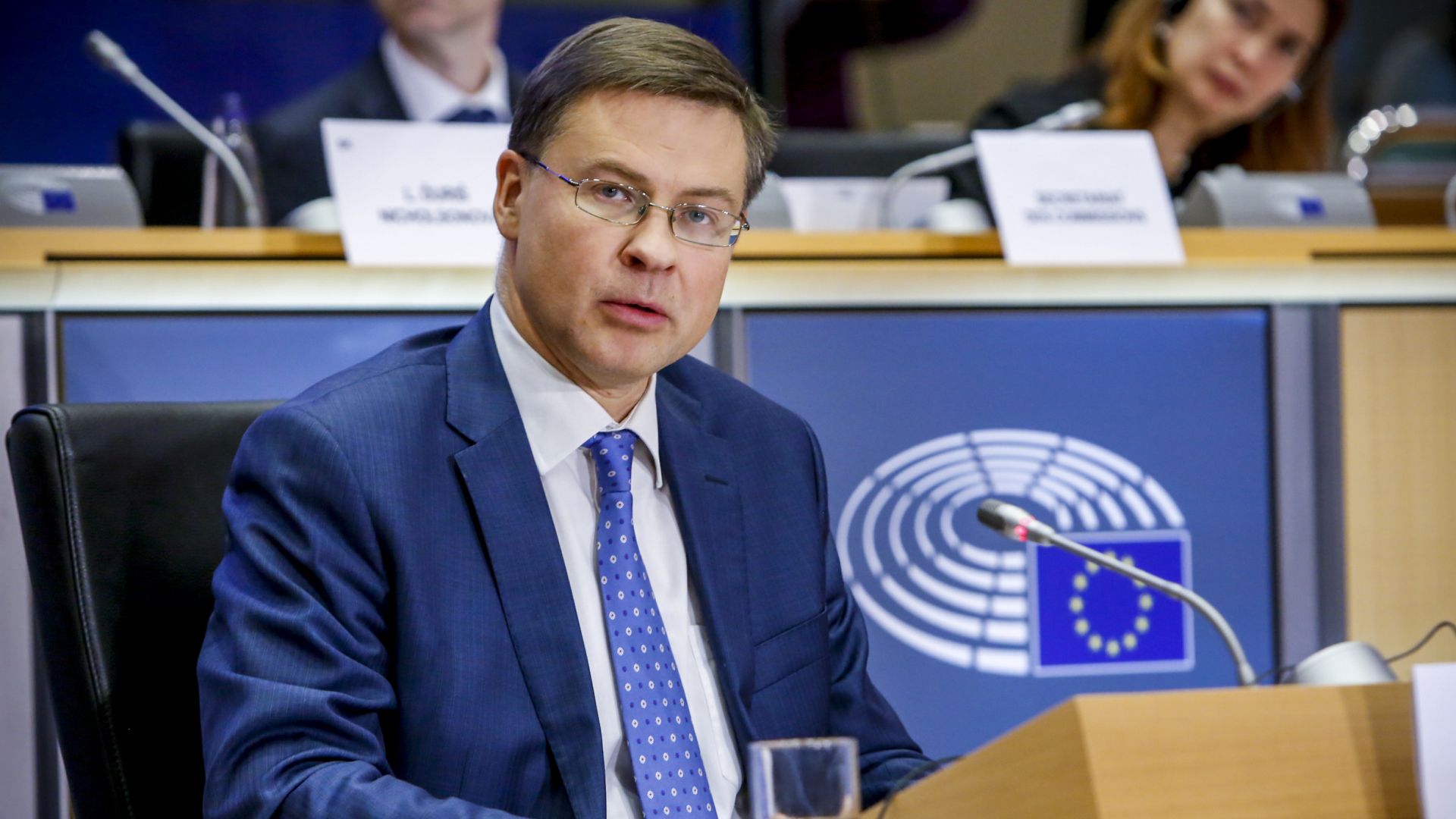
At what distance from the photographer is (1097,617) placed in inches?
100

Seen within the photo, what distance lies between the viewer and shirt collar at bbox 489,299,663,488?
1549 millimetres

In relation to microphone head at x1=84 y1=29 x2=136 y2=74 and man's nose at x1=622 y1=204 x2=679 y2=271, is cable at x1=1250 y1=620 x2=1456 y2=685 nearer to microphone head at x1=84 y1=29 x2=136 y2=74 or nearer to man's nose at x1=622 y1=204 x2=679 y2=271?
man's nose at x1=622 y1=204 x2=679 y2=271

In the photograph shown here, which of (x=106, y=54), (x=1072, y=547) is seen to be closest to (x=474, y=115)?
(x=106, y=54)

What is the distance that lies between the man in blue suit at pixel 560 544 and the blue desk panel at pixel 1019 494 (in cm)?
75

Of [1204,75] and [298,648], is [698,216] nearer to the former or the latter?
[298,648]

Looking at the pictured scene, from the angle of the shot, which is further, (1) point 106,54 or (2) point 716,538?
(1) point 106,54

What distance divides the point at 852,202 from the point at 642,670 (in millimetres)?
1891

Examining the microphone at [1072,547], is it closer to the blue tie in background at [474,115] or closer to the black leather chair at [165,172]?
the black leather chair at [165,172]

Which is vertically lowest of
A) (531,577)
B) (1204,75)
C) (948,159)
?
(531,577)

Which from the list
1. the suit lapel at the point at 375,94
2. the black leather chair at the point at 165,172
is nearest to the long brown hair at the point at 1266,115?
the suit lapel at the point at 375,94

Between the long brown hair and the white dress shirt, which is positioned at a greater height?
the long brown hair

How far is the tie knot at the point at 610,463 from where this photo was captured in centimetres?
156

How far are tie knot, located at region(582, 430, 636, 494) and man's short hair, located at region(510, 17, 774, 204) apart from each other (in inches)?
11.8

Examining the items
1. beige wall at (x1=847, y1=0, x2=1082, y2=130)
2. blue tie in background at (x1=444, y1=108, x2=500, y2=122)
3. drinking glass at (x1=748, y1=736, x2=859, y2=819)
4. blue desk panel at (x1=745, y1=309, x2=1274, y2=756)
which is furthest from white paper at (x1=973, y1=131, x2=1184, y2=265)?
beige wall at (x1=847, y1=0, x2=1082, y2=130)
